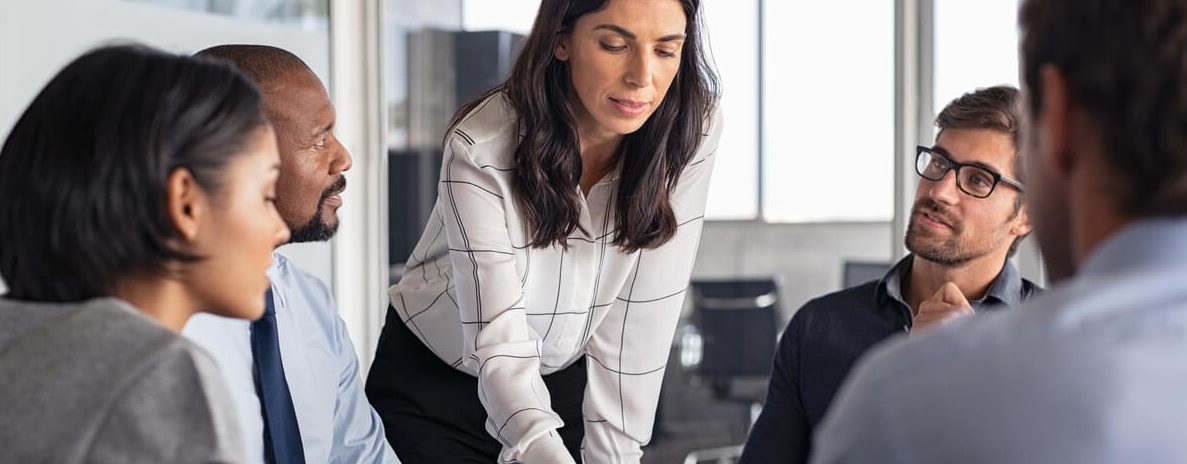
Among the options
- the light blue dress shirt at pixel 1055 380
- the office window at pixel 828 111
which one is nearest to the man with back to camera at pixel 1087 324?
the light blue dress shirt at pixel 1055 380

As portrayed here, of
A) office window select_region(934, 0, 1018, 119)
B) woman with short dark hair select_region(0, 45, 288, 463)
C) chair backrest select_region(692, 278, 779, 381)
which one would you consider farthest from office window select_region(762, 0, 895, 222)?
woman with short dark hair select_region(0, 45, 288, 463)

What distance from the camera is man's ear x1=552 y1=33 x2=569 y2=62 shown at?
2.02m

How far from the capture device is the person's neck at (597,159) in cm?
209

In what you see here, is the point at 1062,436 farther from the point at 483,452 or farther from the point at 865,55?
the point at 865,55

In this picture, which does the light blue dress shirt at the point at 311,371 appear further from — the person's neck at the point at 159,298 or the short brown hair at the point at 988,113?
the short brown hair at the point at 988,113

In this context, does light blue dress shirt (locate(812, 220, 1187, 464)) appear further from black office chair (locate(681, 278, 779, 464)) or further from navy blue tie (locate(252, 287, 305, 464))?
black office chair (locate(681, 278, 779, 464))

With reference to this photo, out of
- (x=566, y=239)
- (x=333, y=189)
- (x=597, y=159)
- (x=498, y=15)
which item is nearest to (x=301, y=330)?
(x=333, y=189)

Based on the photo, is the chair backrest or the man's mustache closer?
the man's mustache

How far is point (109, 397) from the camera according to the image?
91 centimetres

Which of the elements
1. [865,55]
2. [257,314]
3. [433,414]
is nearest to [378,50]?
[865,55]

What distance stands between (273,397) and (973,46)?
7.25 feet

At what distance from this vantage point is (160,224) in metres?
1.09

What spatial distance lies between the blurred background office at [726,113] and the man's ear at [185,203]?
1.95 meters

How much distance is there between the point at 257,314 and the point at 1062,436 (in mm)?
817
